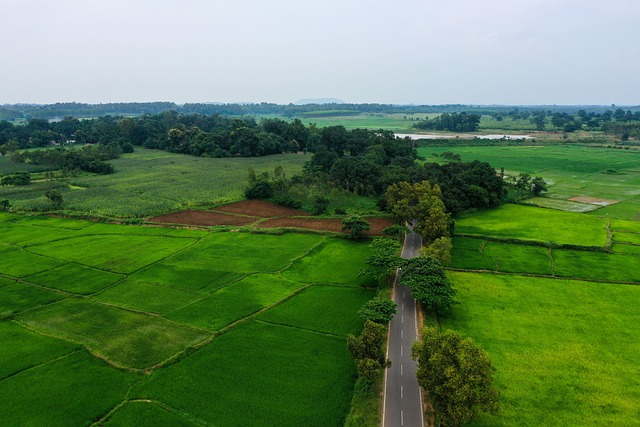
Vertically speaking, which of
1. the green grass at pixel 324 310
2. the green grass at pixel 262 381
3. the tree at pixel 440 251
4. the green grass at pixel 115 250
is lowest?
the green grass at pixel 262 381

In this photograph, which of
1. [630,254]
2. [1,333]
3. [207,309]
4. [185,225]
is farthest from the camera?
[185,225]

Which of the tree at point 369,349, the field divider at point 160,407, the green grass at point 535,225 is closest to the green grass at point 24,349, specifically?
the field divider at point 160,407

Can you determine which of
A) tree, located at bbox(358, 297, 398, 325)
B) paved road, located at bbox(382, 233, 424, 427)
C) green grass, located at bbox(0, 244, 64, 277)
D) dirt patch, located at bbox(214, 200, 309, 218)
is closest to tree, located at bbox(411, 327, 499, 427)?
paved road, located at bbox(382, 233, 424, 427)

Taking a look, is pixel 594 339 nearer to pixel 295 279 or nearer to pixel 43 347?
pixel 295 279

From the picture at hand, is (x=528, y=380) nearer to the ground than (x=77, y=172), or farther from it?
nearer to the ground

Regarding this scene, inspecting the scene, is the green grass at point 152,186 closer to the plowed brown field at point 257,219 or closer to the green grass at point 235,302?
the plowed brown field at point 257,219

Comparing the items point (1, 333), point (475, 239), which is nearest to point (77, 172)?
point (1, 333)

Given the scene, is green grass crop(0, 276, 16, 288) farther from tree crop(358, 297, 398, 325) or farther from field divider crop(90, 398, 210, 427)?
tree crop(358, 297, 398, 325)
